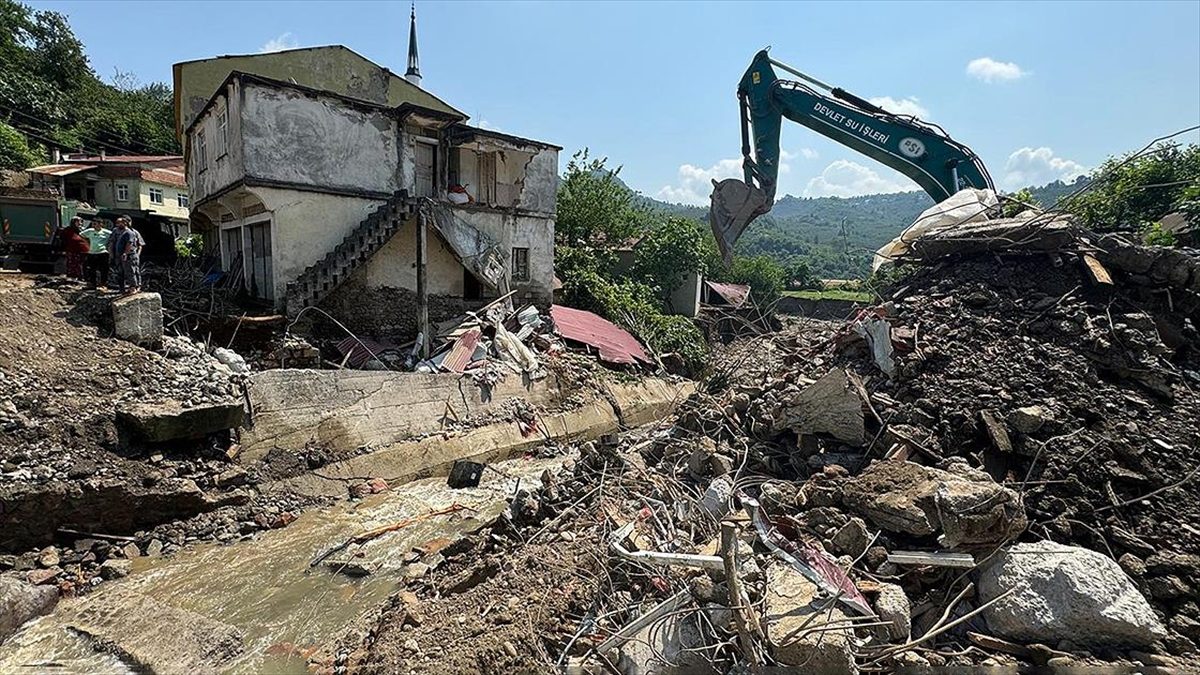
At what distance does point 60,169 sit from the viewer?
26312 mm

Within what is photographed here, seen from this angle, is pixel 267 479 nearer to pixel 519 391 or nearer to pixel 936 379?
pixel 519 391

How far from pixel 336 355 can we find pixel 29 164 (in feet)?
90.8

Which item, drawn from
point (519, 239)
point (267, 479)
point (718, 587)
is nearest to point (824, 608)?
point (718, 587)

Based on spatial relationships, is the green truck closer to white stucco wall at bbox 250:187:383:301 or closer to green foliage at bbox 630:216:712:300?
white stucco wall at bbox 250:187:383:301

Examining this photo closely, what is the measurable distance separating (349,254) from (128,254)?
4.05 m

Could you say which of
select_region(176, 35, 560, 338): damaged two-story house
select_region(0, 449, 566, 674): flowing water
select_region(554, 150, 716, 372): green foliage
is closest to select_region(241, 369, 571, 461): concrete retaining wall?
select_region(0, 449, 566, 674): flowing water

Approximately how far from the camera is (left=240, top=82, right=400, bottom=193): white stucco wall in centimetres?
1206

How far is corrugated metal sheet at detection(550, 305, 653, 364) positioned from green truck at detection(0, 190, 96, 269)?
1242 centimetres

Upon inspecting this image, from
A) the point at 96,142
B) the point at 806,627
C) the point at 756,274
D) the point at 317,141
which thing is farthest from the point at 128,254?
the point at 756,274

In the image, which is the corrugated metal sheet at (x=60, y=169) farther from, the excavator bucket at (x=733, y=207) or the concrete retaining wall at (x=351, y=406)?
the excavator bucket at (x=733, y=207)

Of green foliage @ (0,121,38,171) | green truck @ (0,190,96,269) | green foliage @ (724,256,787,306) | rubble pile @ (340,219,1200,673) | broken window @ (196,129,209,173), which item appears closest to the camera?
rubble pile @ (340,219,1200,673)

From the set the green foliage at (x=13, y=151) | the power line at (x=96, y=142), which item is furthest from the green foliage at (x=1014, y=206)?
the power line at (x=96, y=142)

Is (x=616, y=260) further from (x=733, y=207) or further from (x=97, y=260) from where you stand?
(x=97, y=260)

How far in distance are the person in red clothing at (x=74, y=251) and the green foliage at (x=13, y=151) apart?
20.9 metres
